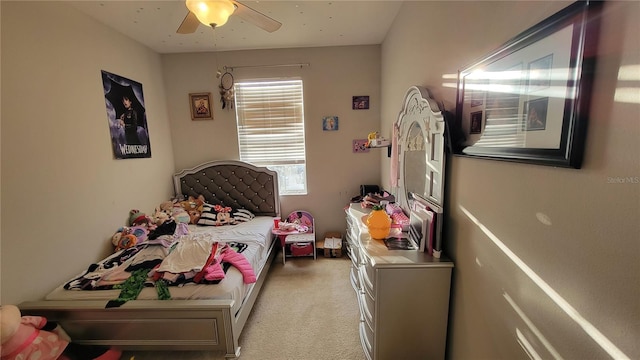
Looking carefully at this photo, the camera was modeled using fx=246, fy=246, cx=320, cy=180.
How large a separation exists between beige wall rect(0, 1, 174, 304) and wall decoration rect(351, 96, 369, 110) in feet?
8.62

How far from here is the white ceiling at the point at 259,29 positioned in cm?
215

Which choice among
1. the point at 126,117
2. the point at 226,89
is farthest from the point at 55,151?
the point at 226,89

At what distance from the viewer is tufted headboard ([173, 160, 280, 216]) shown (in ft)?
11.0

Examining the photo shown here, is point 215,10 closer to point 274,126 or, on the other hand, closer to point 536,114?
point 536,114

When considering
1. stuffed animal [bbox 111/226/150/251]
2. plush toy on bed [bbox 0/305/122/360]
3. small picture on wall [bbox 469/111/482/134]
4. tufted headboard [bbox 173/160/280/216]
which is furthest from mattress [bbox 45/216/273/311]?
small picture on wall [bbox 469/111/482/134]

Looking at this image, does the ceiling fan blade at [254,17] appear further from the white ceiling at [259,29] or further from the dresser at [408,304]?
the dresser at [408,304]

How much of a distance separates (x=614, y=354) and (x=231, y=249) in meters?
2.26

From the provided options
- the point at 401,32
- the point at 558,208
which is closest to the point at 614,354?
the point at 558,208

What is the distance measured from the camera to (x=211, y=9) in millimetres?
1475

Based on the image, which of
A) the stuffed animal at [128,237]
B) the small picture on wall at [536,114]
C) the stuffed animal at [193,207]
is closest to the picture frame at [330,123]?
the stuffed animal at [193,207]

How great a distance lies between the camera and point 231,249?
2250mm

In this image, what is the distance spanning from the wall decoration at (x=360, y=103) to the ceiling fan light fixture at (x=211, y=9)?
1.99 metres

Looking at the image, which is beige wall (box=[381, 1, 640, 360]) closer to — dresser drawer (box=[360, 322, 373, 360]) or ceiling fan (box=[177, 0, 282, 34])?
dresser drawer (box=[360, 322, 373, 360])

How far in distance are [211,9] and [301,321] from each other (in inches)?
93.7
